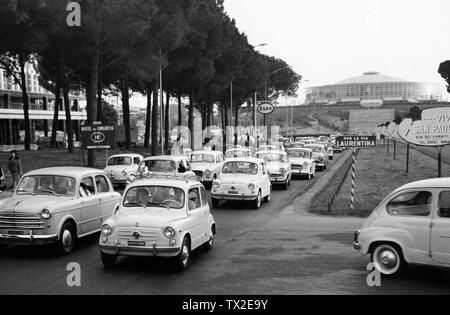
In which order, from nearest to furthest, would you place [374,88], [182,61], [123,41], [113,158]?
[113,158] → [123,41] → [182,61] → [374,88]

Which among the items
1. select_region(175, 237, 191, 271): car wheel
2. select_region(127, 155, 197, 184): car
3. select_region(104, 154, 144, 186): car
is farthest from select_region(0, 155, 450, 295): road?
select_region(104, 154, 144, 186): car

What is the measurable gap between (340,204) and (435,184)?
8.86 metres

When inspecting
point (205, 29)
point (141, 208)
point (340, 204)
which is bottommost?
point (340, 204)

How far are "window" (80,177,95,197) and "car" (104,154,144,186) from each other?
38.2ft

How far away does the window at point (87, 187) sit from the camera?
448 inches

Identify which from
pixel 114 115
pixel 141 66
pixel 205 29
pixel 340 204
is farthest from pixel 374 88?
pixel 340 204

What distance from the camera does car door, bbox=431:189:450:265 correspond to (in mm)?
8109

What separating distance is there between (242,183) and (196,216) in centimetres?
731

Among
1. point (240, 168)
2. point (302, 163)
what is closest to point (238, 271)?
point (240, 168)

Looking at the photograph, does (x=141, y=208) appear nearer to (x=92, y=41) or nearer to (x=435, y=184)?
(x=435, y=184)

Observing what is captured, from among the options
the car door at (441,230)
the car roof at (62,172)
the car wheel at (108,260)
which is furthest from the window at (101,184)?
the car door at (441,230)

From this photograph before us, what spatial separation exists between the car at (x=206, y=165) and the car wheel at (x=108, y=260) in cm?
1321

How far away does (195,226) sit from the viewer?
1000 centimetres

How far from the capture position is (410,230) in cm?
841
